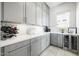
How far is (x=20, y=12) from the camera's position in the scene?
2.15 m

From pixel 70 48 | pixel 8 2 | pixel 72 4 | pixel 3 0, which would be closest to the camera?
pixel 3 0

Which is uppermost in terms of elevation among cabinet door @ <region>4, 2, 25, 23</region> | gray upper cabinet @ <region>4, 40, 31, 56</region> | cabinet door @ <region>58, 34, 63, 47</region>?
cabinet door @ <region>4, 2, 25, 23</region>

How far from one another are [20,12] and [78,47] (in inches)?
113

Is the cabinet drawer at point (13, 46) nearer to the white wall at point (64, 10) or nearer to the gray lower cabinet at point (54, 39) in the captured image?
the gray lower cabinet at point (54, 39)

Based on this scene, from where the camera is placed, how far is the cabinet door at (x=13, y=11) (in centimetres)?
165

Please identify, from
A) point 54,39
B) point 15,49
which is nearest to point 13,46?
point 15,49

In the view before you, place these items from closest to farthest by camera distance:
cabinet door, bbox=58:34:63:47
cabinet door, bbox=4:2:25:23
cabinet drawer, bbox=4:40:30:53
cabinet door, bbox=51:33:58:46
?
cabinet drawer, bbox=4:40:30:53, cabinet door, bbox=4:2:25:23, cabinet door, bbox=58:34:63:47, cabinet door, bbox=51:33:58:46

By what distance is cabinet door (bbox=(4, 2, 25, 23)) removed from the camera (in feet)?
5.41

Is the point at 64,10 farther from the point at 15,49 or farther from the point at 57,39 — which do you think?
the point at 15,49

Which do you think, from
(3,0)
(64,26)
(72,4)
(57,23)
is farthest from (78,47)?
(3,0)

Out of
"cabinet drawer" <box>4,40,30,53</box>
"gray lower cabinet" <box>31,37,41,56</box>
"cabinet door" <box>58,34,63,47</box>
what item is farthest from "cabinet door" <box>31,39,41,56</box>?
"cabinet door" <box>58,34,63,47</box>

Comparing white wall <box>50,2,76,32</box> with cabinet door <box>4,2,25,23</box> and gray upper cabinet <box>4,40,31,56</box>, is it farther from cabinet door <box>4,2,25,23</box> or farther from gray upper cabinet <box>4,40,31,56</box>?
gray upper cabinet <box>4,40,31,56</box>

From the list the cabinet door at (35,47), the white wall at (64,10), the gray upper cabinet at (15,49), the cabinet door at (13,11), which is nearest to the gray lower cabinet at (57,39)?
the white wall at (64,10)

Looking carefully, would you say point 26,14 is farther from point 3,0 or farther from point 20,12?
point 3,0
